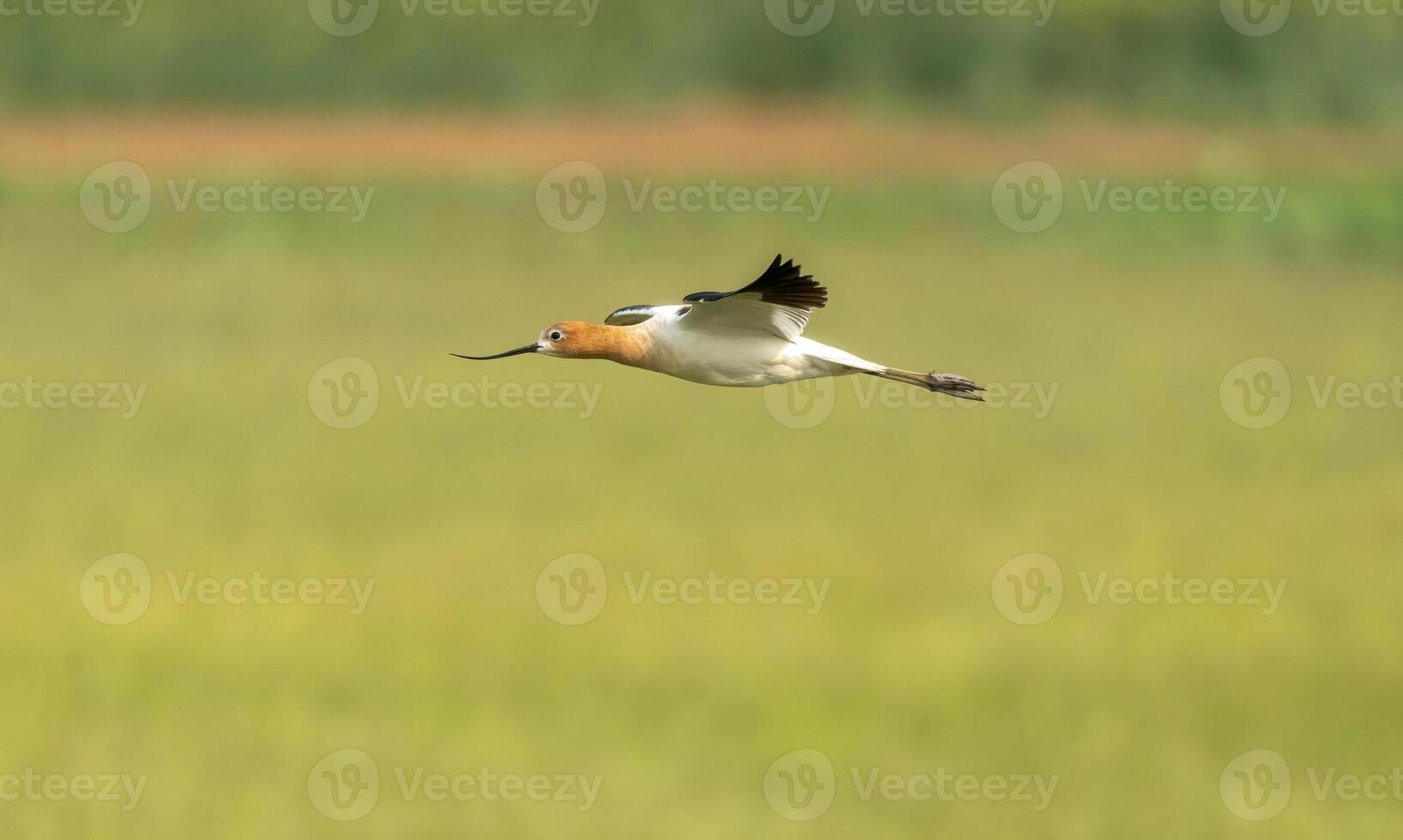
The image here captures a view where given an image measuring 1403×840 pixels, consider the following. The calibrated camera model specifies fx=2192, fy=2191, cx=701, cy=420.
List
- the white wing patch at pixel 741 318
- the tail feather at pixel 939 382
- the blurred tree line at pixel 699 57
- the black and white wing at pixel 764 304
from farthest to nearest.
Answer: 1. the blurred tree line at pixel 699 57
2. the tail feather at pixel 939 382
3. the white wing patch at pixel 741 318
4. the black and white wing at pixel 764 304

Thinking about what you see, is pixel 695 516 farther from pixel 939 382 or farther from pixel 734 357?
pixel 734 357

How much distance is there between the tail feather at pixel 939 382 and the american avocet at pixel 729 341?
15 cm

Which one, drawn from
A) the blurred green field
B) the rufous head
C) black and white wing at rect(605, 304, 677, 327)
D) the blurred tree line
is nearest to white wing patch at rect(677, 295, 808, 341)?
the rufous head

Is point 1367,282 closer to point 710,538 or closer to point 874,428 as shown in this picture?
point 874,428

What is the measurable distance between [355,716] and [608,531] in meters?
11.8

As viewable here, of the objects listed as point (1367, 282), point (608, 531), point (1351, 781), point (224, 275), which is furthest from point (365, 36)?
point (1367, 282)

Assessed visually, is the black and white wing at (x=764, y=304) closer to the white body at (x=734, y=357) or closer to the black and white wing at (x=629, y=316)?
the white body at (x=734, y=357)

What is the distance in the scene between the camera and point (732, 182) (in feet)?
235

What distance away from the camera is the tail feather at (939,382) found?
908cm

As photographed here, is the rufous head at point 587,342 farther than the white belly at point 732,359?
Yes

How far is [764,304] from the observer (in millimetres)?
8797

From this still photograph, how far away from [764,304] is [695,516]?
47.6 meters

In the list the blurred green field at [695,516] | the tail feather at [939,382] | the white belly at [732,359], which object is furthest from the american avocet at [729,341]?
the blurred green field at [695,516]

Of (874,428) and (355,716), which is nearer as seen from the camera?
(355,716)
